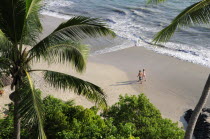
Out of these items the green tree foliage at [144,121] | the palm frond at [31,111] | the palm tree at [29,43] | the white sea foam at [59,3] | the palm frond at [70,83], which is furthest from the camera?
the white sea foam at [59,3]

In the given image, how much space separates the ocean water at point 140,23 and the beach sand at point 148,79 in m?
2.02

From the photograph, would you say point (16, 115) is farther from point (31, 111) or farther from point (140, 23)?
point (140, 23)

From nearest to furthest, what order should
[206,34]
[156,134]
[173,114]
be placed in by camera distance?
[156,134] < [173,114] < [206,34]

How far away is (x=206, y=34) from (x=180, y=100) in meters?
15.7

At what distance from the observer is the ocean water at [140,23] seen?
28.4 m

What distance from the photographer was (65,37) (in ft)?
24.1

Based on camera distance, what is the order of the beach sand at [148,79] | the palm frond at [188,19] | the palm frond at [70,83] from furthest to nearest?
the beach sand at [148,79] < the palm frond at [70,83] < the palm frond at [188,19]

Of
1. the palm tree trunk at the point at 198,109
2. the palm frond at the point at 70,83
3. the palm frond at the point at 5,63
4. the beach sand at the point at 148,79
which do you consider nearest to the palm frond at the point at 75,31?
the palm frond at the point at 5,63

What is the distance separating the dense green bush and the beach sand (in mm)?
6220

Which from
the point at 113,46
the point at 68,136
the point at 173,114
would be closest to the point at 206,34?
the point at 113,46

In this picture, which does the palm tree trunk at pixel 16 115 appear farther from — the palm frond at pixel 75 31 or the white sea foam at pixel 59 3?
the white sea foam at pixel 59 3

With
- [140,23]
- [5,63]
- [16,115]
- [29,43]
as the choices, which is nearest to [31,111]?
[16,115]

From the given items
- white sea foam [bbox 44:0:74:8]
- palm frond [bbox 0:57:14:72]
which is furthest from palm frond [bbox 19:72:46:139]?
white sea foam [bbox 44:0:74:8]

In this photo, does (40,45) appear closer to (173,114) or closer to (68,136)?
(68,136)
